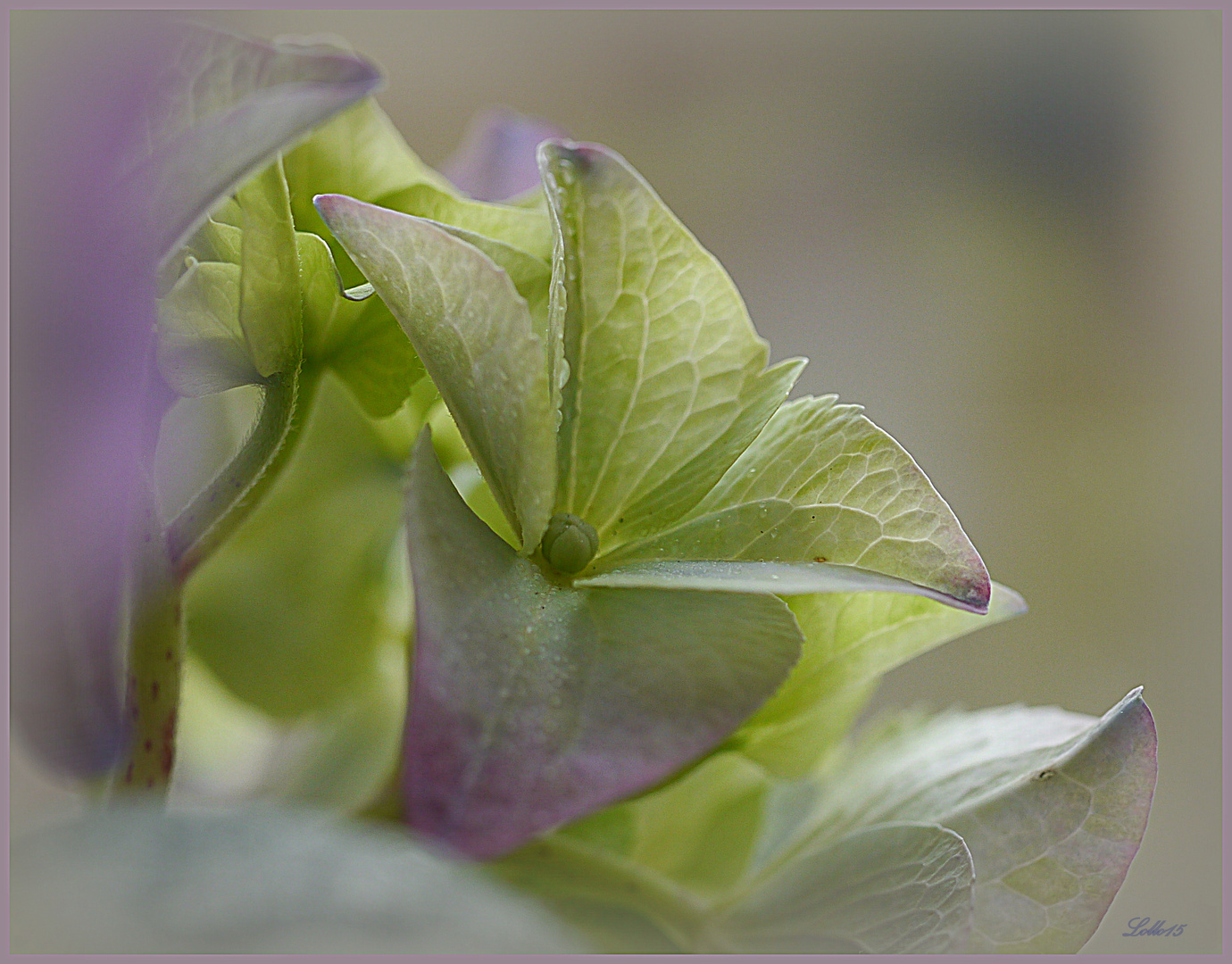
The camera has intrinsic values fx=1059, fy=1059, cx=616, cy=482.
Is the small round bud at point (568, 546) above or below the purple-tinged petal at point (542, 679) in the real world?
above

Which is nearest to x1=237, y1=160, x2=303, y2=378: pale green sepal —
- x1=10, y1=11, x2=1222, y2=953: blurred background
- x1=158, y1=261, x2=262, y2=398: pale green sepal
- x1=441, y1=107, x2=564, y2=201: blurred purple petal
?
x1=158, y1=261, x2=262, y2=398: pale green sepal

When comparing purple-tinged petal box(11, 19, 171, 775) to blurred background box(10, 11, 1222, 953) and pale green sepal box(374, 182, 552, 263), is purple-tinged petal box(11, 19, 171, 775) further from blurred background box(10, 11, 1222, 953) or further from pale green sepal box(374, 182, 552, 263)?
Answer: blurred background box(10, 11, 1222, 953)

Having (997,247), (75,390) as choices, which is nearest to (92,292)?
(75,390)

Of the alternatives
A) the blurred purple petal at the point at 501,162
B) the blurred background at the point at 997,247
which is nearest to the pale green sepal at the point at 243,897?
the blurred purple petal at the point at 501,162

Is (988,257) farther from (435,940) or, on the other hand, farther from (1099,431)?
(435,940)

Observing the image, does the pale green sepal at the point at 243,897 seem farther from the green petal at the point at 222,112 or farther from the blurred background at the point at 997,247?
the blurred background at the point at 997,247

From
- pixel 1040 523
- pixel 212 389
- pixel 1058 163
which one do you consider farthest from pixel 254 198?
pixel 1058 163

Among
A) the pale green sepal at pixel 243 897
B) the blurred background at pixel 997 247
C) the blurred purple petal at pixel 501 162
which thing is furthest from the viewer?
the blurred background at pixel 997 247
